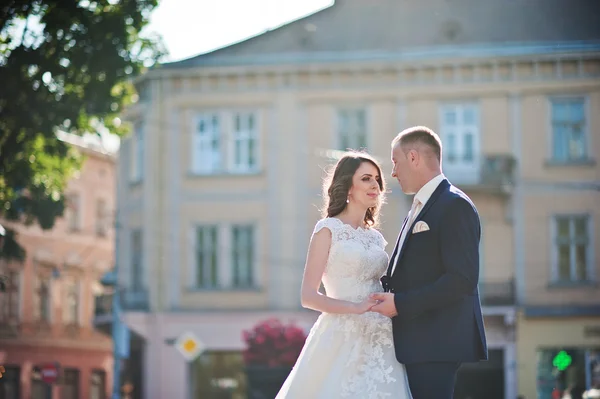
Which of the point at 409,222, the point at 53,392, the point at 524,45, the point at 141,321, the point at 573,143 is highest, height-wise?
the point at 524,45

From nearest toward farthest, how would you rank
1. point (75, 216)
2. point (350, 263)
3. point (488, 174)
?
point (350, 263)
point (488, 174)
point (75, 216)

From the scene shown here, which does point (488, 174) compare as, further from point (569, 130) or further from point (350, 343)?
point (350, 343)

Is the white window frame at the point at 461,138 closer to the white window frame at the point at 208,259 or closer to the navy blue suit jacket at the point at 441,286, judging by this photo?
the white window frame at the point at 208,259

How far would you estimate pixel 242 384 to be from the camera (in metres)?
36.4

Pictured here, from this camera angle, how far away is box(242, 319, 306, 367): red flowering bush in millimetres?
26172

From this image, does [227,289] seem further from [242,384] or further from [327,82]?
[327,82]

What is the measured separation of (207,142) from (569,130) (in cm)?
1069

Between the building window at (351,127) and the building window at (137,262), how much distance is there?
23.3 ft

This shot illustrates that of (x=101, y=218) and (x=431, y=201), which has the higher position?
(x=101, y=218)

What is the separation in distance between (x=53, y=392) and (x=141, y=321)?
13.7m

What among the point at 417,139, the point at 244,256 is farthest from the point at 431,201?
the point at 244,256

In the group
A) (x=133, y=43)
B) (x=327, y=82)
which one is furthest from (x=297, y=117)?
(x=133, y=43)

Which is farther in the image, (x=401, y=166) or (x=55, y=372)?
(x=55, y=372)

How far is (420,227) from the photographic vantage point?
621 centimetres
